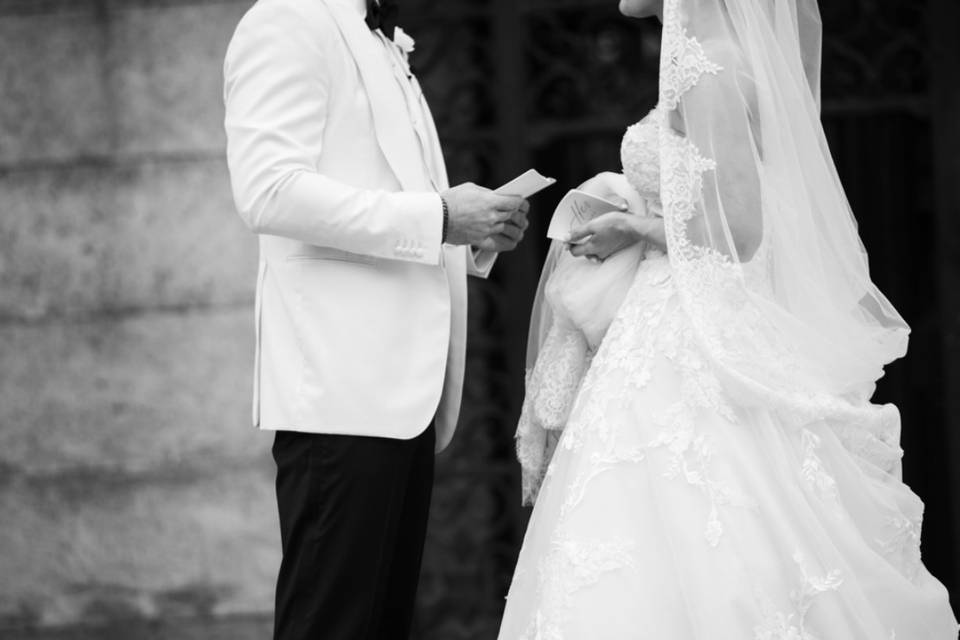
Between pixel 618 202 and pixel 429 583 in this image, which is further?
pixel 429 583

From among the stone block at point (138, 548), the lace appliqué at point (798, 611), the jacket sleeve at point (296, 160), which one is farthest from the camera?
the stone block at point (138, 548)

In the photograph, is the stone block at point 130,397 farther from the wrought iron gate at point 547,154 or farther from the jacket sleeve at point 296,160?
the jacket sleeve at point 296,160

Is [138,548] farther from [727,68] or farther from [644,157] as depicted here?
[727,68]

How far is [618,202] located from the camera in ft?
11.1

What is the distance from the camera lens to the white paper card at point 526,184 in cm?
313

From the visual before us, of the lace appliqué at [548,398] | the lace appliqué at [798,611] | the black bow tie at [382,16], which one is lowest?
the lace appliqué at [798,611]

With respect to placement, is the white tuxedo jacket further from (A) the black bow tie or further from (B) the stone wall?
(B) the stone wall

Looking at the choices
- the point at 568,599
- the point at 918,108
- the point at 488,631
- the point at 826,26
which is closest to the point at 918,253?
the point at 918,108

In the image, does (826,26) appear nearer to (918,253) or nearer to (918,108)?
(918,108)

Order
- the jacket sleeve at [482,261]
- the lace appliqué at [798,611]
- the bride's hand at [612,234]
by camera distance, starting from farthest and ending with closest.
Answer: the jacket sleeve at [482,261] → the bride's hand at [612,234] → the lace appliqué at [798,611]

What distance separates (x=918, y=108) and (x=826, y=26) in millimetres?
477

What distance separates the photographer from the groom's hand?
3.14m

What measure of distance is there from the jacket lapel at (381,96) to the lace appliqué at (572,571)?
92cm

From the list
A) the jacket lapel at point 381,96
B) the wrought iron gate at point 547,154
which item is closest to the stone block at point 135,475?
the wrought iron gate at point 547,154
